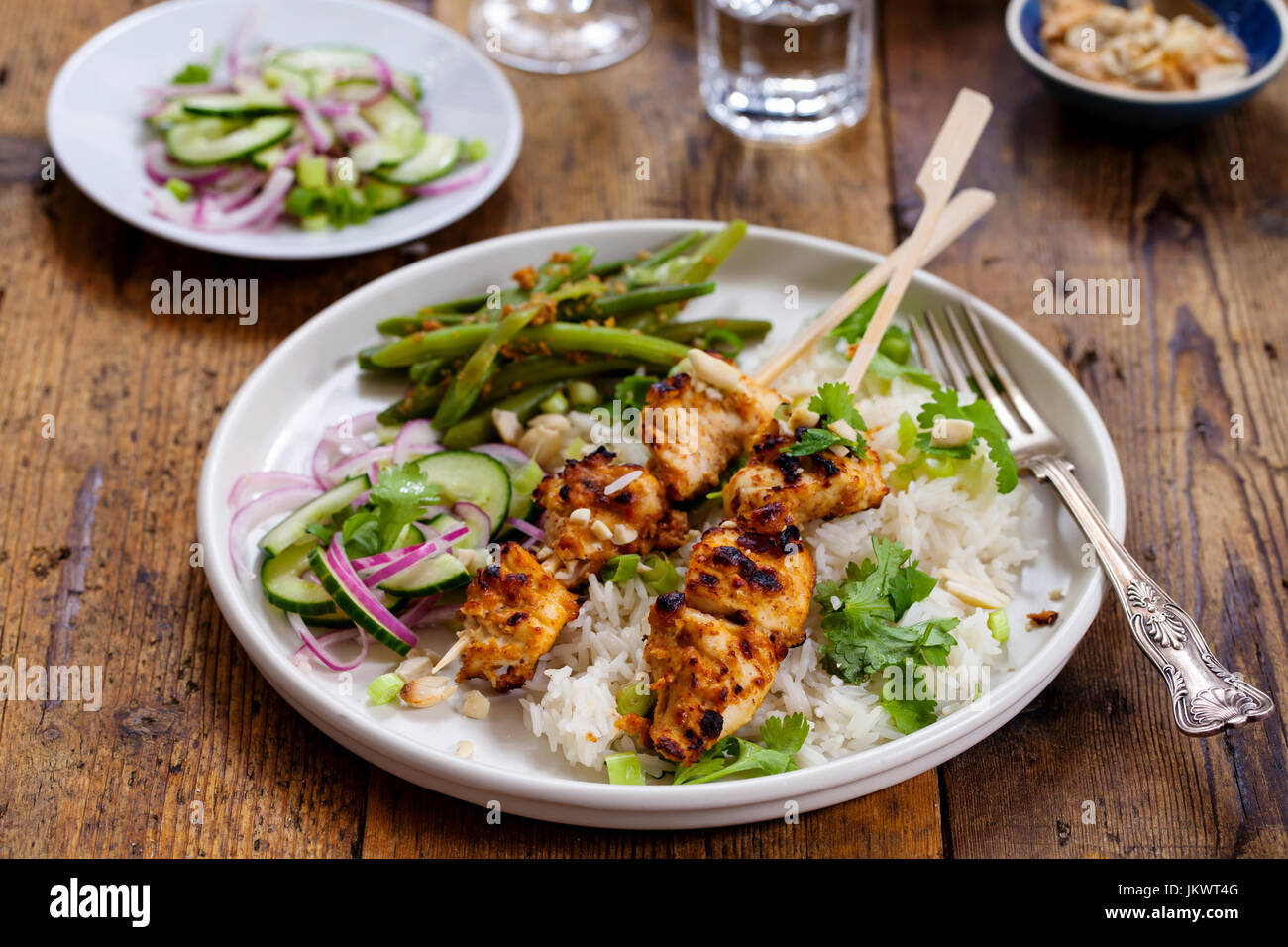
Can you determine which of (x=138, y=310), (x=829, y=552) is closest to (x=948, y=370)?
(x=829, y=552)

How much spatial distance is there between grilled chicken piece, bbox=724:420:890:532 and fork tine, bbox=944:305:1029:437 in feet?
2.27

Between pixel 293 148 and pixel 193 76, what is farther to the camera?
pixel 193 76

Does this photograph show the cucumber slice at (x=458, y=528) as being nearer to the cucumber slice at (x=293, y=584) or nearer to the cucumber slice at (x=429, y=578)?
the cucumber slice at (x=429, y=578)

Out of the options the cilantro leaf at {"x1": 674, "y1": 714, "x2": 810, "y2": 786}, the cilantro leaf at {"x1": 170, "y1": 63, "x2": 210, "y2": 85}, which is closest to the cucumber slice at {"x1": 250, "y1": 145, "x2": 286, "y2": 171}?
the cilantro leaf at {"x1": 170, "y1": 63, "x2": 210, "y2": 85}

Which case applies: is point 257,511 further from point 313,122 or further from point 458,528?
point 313,122

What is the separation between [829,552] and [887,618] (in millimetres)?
267

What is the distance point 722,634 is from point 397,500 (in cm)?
111

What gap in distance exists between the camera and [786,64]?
5363mm

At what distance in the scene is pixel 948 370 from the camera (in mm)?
4164

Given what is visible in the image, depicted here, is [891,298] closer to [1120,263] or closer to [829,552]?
[829,552]

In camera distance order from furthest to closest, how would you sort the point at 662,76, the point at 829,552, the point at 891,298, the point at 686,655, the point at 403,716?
the point at 662,76 → the point at 891,298 → the point at 829,552 → the point at 403,716 → the point at 686,655

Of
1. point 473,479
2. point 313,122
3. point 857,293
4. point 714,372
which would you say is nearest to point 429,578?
point 473,479

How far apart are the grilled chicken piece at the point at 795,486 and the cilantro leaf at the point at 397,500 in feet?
3.05

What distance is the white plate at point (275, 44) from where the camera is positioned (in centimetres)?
471
